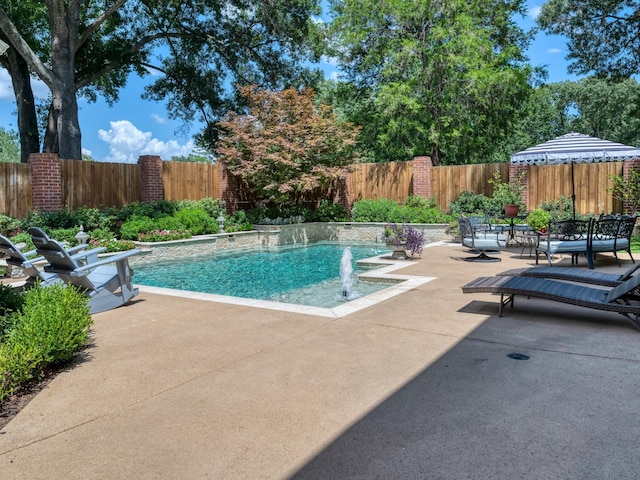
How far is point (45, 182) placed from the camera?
12.7 m

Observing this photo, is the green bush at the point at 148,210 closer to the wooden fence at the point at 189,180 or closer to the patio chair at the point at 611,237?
the wooden fence at the point at 189,180

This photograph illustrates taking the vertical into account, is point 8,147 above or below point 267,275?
above

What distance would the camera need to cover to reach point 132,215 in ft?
44.4

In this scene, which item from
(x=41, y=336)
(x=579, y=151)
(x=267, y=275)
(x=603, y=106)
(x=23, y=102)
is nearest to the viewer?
(x=41, y=336)

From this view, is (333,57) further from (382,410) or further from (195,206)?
(382,410)

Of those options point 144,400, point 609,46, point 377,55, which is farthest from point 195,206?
point 609,46

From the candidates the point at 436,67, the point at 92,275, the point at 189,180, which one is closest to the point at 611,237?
the point at 92,275

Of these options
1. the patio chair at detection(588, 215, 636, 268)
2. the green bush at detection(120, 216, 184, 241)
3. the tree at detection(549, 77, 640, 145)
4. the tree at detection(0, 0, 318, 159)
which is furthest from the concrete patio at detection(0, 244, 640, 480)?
the tree at detection(549, 77, 640, 145)

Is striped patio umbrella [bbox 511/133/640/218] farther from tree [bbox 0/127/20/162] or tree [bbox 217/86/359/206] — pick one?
tree [bbox 0/127/20/162]

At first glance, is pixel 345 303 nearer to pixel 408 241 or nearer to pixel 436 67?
pixel 408 241

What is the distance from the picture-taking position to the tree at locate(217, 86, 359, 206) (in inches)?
648

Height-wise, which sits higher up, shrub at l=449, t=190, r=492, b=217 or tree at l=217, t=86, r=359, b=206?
tree at l=217, t=86, r=359, b=206

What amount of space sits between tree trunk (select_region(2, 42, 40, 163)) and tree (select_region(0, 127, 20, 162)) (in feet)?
113

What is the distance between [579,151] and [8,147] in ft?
190
